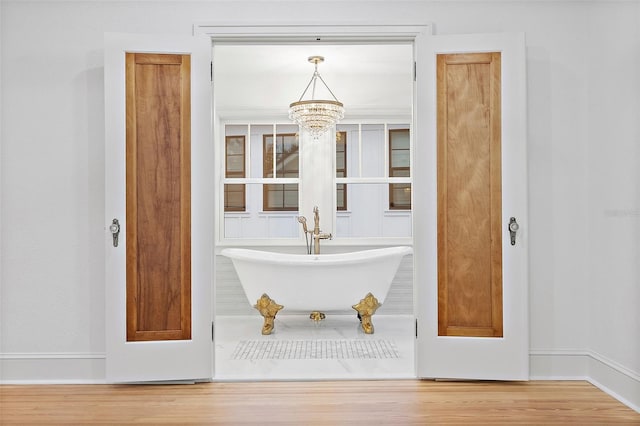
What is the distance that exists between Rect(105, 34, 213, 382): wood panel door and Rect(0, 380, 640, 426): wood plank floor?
0.23 meters

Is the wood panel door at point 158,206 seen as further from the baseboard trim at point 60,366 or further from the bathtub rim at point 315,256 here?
the bathtub rim at point 315,256

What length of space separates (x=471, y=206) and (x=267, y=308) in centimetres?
213

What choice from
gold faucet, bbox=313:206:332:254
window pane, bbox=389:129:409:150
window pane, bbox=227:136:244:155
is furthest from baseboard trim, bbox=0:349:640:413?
window pane, bbox=389:129:409:150

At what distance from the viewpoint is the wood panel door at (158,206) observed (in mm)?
2963

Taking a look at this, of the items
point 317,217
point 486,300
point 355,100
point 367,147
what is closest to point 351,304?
point 317,217

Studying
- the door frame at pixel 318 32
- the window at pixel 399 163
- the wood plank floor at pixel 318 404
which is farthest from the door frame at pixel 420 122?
the window at pixel 399 163

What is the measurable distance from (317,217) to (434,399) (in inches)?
106

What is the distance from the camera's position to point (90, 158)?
10.2 feet

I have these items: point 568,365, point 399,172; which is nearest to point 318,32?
point 568,365

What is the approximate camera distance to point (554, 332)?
311 centimetres

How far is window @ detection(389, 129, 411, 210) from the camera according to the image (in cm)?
637

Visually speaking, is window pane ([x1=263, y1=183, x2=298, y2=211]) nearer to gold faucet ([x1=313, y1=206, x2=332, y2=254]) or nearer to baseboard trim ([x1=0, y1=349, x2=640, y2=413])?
gold faucet ([x1=313, y1=206, x2=332, y2=254])

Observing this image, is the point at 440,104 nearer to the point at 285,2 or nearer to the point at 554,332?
the point at 285,2

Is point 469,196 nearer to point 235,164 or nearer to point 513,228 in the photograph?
point 513,228
